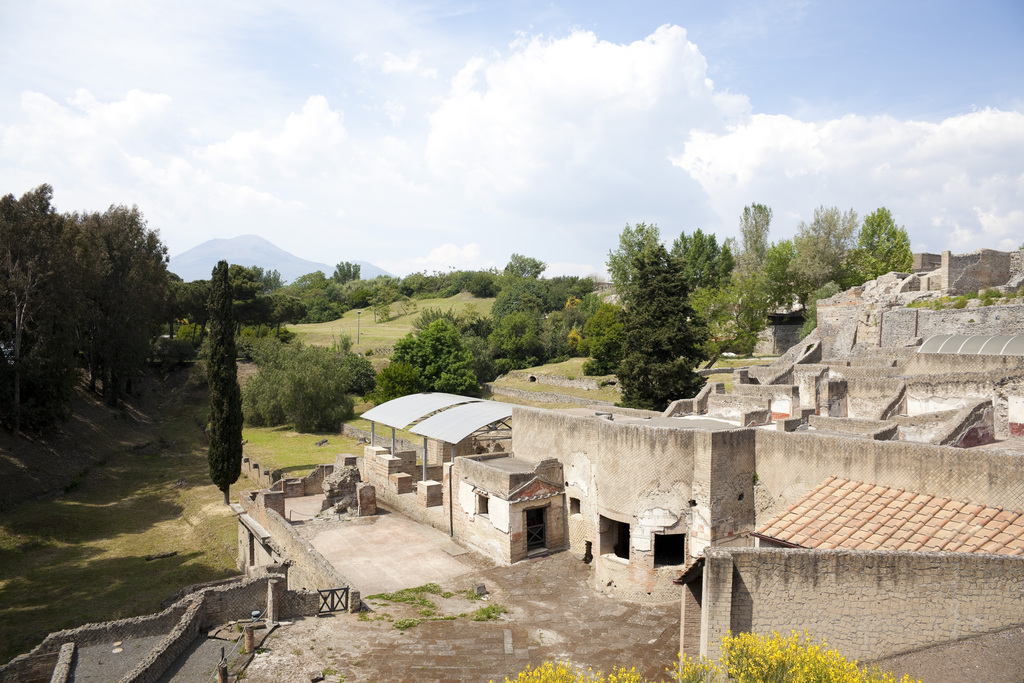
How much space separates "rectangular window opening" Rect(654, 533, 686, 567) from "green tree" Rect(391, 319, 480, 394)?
115 feet

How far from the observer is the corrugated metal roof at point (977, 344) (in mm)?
22797

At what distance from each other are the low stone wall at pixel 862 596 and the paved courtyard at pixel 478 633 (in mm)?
3109

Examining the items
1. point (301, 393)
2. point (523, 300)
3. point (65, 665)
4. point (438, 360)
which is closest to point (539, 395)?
point (438, 360)

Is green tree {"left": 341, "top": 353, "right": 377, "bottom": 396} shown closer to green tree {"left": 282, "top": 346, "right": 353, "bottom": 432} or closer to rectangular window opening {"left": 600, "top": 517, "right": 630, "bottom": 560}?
green tree {"left": 282, "top": 346, "right": 353, "bottom": 432}

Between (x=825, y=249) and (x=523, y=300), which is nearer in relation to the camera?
(x=825, y=249)

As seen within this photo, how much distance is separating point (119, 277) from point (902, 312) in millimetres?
47153

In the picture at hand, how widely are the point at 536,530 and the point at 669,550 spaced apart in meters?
3.72

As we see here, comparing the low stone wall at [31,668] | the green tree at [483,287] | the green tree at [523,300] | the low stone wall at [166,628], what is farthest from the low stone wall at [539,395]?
the green tree at [483,287]

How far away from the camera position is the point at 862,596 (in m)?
8.73

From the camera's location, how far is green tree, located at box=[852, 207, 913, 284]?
5628cm

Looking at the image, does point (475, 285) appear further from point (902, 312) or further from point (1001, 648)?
point (1001, 648)

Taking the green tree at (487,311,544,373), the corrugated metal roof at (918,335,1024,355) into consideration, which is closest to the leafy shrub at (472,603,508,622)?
the corrugated metal roof at (918,335,1024,355)

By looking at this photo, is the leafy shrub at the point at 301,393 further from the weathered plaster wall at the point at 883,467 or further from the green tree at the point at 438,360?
the weathered plaster wall at the point at 883,467

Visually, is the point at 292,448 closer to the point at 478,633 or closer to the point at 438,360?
the point at 438,360
